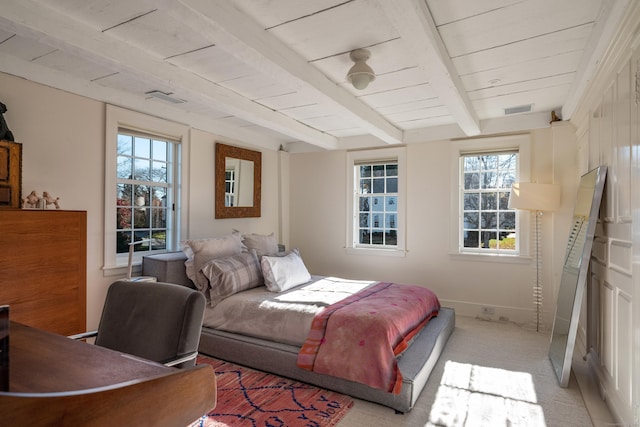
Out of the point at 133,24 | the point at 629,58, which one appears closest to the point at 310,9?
the point at 133,24

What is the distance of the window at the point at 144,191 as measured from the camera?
3527mm

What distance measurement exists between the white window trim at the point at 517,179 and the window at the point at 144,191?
3428 mm

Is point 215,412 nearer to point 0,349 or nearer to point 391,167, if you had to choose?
point 0,349

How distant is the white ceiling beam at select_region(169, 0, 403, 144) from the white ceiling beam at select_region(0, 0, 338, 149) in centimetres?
79

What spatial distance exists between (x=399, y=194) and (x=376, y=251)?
87 cm

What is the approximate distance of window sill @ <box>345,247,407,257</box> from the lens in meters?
4.90

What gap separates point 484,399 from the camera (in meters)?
2.50

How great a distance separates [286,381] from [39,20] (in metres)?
2.83

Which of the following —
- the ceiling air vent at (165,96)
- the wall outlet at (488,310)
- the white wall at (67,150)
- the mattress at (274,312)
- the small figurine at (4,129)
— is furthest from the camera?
the wall outlet at (488,310)

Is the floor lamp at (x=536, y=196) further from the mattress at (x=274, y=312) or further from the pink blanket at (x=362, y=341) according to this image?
the mattress at (x=274, y=312)

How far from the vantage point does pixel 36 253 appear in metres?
2.38

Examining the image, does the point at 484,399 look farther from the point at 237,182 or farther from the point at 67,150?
the point at 67,150

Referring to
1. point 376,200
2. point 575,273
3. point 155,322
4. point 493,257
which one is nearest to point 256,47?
point 155,322

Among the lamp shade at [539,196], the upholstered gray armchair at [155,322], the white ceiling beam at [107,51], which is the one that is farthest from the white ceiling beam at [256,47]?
the lamp shade at [539,196]
